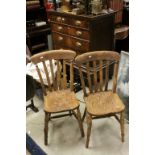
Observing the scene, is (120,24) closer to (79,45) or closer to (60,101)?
(79,45)

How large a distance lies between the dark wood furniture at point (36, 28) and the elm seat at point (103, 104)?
1897 mm

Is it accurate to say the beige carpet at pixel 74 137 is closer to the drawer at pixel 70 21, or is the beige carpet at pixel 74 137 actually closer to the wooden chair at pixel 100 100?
the wooden chair at pixel 100 100

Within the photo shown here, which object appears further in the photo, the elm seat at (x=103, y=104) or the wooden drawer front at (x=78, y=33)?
the wooden drawer front at (x=78, y=33)

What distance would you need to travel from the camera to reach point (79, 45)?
9.66 ft

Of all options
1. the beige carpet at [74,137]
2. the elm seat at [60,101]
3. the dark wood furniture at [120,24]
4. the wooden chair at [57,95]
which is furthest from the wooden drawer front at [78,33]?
the beige carpet at [74,137]

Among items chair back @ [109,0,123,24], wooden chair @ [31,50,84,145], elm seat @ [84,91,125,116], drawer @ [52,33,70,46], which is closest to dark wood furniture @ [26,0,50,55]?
drawer @ [52,33,70,46]

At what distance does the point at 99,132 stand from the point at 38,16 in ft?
8.34

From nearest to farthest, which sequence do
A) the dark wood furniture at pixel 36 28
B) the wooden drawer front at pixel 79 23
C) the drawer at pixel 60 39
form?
the wooden drawer front at pixel 79 23
the drawer at pixel 60 39
the dark wood furniture at pixel 36 28

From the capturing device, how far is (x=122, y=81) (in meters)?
2.58

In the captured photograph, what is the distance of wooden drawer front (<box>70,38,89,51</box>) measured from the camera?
2.86m

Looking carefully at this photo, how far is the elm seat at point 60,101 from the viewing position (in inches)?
82.4

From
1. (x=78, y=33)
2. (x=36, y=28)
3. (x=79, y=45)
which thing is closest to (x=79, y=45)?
(x=79, y=45)
